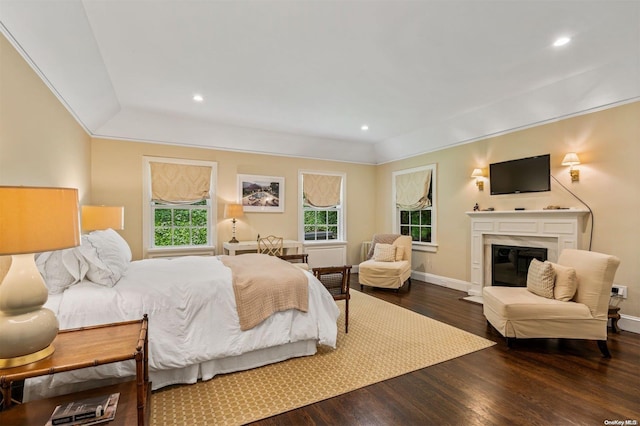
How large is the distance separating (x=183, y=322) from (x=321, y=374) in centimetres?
114

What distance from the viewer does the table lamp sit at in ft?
4.21

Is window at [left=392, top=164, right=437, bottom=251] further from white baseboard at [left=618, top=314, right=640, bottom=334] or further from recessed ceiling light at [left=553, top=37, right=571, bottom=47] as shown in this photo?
recessed ceiling light at [left=553, top=37, right=571, bottom=47]

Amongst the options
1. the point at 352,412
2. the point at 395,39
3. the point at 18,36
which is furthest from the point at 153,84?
the point at 352,412

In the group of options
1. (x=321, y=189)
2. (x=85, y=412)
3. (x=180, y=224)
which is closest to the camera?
(x=85, y=412)

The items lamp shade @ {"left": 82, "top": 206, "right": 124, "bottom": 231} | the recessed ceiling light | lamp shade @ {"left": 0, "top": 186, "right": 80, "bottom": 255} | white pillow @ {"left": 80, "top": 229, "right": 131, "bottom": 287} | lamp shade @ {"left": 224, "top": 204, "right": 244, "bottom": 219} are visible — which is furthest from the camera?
lamp shade @ {"left": 224, "top": 204, "right": 244, "bottom": 219}

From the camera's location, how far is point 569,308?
284 cm

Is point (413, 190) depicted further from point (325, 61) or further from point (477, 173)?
point (325, 61)

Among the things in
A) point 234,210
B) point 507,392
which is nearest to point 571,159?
point 507,392

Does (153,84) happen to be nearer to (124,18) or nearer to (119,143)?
(124,18)

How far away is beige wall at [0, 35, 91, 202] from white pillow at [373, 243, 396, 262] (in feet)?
14.9

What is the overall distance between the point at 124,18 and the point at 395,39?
224 cm

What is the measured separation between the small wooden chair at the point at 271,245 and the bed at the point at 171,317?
Result: 2555mm

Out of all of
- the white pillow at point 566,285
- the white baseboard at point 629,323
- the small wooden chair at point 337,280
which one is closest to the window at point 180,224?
the small wooden chair at point 337,280

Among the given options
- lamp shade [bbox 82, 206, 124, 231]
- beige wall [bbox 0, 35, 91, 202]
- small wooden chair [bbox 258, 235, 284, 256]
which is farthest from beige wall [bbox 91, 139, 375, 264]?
lamp shade [bbox 82, 206, 124, 231]
